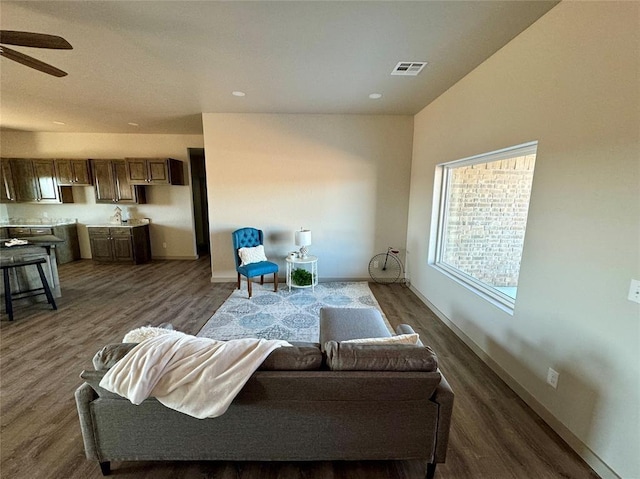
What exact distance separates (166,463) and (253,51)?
10.6 ft

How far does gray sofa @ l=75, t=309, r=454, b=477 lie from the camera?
1.31 meters

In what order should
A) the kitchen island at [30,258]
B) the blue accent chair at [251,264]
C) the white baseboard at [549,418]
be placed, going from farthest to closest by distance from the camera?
the blue accent chair at [251,264] → the kitchen island at [30,258] → the white baseboard at [549,418]

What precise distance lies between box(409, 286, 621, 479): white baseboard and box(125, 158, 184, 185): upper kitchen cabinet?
622 centimetres

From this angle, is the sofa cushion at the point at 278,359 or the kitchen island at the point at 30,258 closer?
the sofa cushion at the point at 278,359

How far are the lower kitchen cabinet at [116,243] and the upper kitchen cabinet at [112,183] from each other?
662 millimetres

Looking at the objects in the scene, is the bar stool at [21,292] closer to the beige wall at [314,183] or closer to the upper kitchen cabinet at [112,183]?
the beige wall at [314,183]

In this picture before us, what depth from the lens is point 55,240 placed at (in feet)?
12.3

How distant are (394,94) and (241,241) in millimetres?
3146

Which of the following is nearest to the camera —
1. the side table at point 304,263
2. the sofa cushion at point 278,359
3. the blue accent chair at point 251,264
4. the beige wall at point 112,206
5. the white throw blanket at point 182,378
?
the white throw blanket at point 182,378

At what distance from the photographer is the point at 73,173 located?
575 cm

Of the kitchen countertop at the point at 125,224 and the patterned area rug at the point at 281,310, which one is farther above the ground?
the kitchen countertop at the point at 125,224

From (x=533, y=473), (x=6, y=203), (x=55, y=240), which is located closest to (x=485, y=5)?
(x=533, y=473)

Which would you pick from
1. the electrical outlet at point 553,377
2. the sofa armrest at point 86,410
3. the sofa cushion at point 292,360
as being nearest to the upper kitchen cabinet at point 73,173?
the sofa armrest at point 86,410

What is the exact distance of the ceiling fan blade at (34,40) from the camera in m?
1.73
